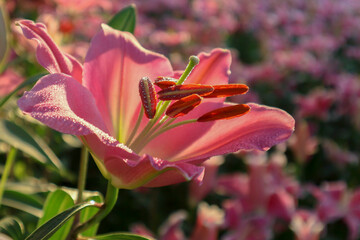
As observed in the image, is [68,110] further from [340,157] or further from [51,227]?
[340,157]

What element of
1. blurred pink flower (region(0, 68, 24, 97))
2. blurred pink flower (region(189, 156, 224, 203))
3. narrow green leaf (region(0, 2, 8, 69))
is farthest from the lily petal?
blurred pink flower (region(189, 156, 224, 203))

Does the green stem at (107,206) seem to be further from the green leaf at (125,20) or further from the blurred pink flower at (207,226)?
the blurred pink flower at (207,226)

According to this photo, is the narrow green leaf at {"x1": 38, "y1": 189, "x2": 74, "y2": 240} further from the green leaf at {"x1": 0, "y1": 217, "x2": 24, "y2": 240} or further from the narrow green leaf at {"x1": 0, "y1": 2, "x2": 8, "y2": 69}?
the narrow green leaf at {"x1": 0, "y1": 2, "x2": 8, "y2": 69}

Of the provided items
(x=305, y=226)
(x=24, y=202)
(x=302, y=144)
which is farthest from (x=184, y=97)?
(x=302, y=144)

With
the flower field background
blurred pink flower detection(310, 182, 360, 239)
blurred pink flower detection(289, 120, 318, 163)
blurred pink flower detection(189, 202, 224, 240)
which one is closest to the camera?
the flower field background

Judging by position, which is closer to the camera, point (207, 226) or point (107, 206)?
point (107, 206)

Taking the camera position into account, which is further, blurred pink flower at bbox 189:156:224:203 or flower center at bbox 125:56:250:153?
blurred pink flower at bbox 189:156:224:203

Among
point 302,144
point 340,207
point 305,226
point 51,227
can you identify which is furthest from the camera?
point 302,144

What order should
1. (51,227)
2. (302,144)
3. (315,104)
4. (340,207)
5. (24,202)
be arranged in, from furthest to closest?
(315,104), (302,144), (340,207), (24,202), (51,227)
